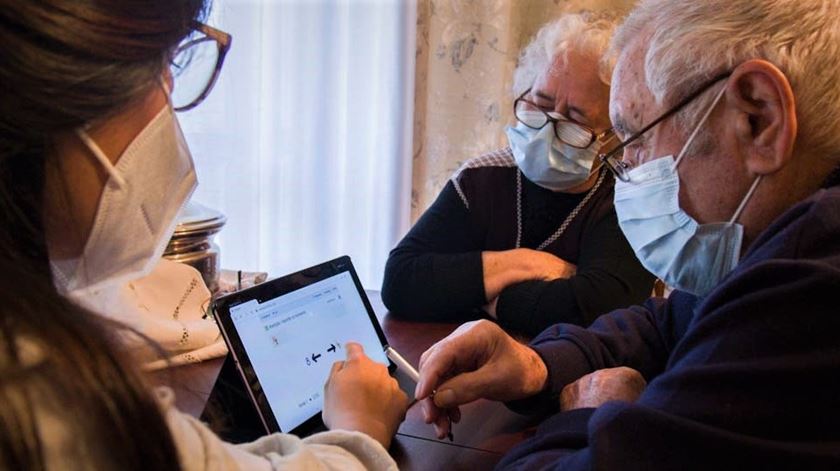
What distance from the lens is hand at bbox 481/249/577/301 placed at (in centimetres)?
139

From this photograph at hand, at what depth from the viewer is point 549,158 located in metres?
1.47

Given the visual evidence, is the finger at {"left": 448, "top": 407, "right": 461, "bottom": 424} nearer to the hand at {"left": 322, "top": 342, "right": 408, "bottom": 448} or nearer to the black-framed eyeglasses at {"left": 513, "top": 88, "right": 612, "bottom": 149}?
the hand at {"left": 322, "top": 342, "right": 408, "bottom": 448}

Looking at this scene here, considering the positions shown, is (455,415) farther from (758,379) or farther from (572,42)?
(572,42)

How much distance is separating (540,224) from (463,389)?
69 centimetres

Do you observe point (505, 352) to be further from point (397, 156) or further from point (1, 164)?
point (397, 156)

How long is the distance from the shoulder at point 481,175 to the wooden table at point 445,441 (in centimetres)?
55

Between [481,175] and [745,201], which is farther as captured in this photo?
[481,175]

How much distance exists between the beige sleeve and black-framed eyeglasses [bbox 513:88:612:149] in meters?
0.94

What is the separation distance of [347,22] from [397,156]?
44cm

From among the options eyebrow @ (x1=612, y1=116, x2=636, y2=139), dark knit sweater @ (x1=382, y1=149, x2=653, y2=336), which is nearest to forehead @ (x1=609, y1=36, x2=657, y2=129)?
eyebrow @ (x1=612, y1=116, x2=636, y2=139)

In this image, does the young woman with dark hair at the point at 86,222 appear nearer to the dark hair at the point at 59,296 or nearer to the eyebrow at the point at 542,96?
the dark hair at the point at 59,296

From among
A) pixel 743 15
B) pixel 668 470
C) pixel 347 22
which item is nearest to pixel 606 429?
pixel 668 470

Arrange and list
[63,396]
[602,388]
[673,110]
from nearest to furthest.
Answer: [63,396], [673,110], [602,388]

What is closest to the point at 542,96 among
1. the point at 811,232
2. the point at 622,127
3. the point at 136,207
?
the point at 622,127
